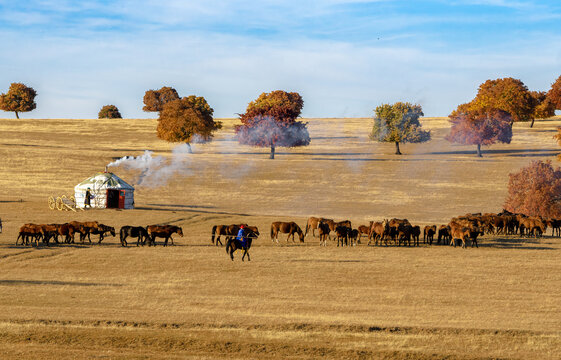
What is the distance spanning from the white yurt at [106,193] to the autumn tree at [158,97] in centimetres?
11807

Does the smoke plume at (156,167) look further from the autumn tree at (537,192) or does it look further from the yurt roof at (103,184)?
the autumn tree at (537,192)

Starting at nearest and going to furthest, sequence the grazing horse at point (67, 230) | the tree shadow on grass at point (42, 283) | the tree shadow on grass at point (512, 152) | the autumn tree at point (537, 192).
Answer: the tree shadow on grass at point (42, 283) → the grazing horse at point (67, 230) → the autumn tree at point (537, 192) → the tree shadow on grass at point (512, 152)

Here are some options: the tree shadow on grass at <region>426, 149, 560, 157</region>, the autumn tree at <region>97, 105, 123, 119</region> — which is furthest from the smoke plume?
the autumn tree at <region>97, 105, 123, 119</region>

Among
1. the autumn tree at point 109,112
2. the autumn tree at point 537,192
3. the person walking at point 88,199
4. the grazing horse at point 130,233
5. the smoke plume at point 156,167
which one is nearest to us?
the grazing horse at point 130,233

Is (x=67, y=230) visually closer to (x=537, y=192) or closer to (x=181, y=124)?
(x=537, y=192)

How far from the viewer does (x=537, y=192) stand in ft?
178

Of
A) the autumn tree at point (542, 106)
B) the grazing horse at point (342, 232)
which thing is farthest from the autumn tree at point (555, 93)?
the grazing horse at point (342, 232)

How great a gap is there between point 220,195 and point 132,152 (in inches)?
1336

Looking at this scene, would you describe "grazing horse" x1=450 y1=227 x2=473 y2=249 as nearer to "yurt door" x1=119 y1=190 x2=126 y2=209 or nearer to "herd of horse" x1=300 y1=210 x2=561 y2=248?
"herd of horse" x1=300 y1=210 x2=561 y2=248

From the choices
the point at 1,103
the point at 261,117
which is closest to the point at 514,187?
the point at 261,117

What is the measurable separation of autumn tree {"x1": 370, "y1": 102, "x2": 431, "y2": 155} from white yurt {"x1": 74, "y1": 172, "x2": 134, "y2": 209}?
57.3 meters

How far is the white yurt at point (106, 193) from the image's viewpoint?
194ft

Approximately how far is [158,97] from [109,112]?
21476 millimetres

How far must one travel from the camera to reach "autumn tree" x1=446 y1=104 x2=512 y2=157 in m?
104
